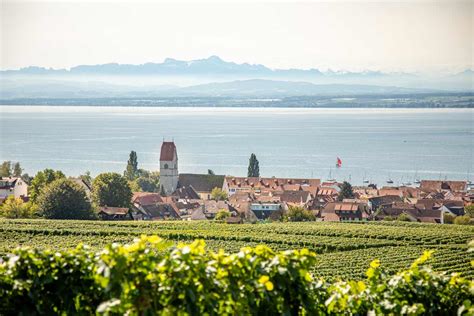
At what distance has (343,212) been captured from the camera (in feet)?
171

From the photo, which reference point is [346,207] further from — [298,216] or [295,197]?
[295,197]

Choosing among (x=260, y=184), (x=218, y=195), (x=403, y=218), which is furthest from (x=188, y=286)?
(x=260, y=184)

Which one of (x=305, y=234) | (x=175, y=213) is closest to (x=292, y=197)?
(x=175, y=213)

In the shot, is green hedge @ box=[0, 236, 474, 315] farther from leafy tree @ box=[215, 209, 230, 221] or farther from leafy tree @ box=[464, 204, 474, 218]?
leafy tree @ box=[464, 204, 474, 218]

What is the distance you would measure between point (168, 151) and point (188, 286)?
2436 inches

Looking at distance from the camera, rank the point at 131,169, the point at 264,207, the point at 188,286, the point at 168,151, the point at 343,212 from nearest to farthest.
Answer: the point at 188,286
the point at 343,212
the point at 264,207
the point at 168,151
the point at 131,169

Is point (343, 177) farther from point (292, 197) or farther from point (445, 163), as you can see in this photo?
point (292, 197)

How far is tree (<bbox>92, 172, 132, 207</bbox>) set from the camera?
1933 inches

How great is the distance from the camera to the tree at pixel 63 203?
44469 mm

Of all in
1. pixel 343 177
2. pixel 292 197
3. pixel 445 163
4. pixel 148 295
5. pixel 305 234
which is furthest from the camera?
pixel 445 163

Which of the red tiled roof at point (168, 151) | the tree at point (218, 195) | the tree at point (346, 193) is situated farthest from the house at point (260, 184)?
the tree at point (346, 193)

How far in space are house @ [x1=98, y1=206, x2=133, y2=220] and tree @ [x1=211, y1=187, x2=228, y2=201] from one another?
19554 mm

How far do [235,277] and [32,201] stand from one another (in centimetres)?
4504

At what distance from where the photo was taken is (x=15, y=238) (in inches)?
1246
